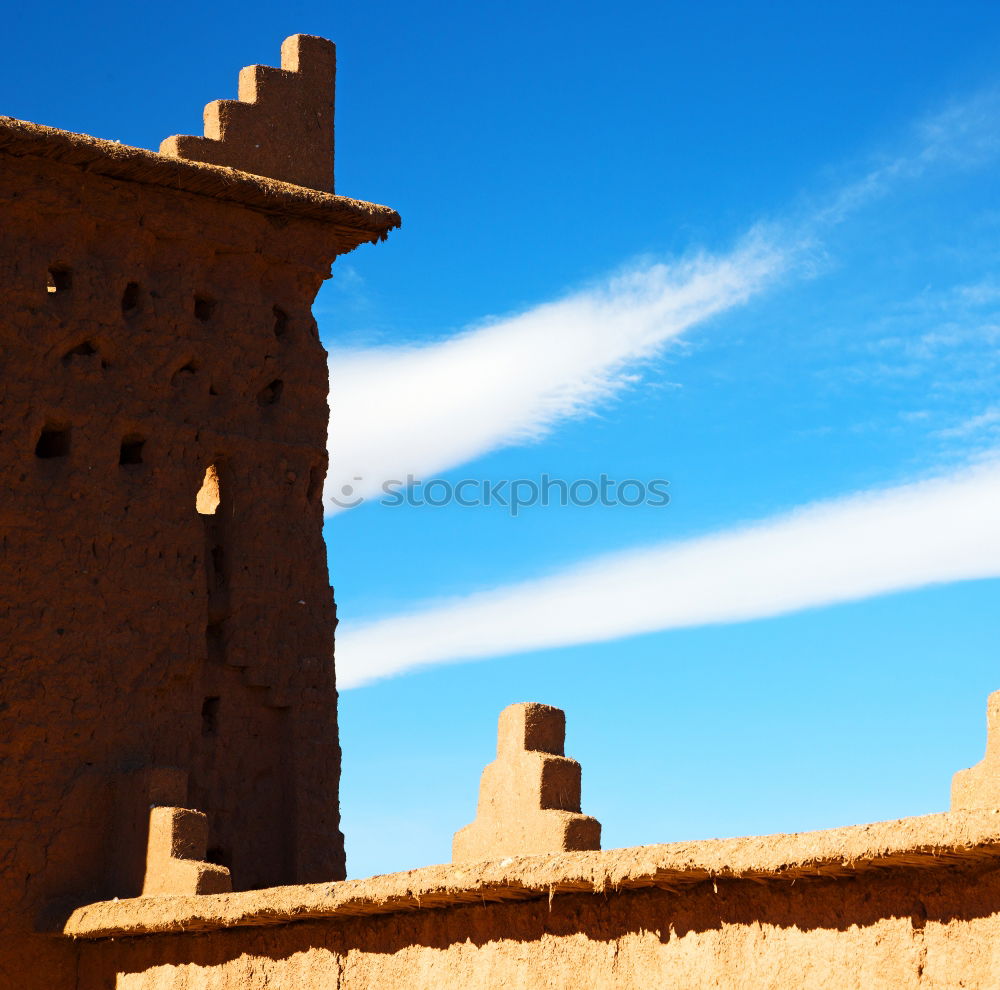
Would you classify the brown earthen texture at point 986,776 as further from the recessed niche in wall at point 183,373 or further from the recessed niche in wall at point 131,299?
the recessed niche in wall at point 131,299

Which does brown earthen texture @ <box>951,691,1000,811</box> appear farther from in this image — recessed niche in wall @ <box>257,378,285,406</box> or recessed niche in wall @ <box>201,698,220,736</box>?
recessed niche in wall @ <box>257,378,285,406</box>

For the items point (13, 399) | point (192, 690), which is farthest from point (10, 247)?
point (192, 690)

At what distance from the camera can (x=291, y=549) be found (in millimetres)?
13898

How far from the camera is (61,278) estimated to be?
13.1 meters

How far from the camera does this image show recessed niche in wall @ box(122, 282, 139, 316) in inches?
530

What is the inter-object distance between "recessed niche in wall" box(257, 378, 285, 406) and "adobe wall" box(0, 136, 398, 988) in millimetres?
21

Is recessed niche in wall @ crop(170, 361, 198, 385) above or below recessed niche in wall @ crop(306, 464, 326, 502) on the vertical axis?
above

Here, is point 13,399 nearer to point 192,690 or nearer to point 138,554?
point 138,554

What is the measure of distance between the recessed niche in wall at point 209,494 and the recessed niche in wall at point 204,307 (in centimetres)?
118

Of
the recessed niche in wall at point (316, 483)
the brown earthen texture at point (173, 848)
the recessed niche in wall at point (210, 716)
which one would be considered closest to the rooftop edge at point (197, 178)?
the recessed niche in wall at point (316, 483)

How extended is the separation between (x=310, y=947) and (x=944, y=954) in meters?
4.07

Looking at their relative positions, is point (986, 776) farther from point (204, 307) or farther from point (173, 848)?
point (204, 307)

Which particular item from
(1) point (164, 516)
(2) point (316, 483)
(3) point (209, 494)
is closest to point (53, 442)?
(1) point (164, 516)

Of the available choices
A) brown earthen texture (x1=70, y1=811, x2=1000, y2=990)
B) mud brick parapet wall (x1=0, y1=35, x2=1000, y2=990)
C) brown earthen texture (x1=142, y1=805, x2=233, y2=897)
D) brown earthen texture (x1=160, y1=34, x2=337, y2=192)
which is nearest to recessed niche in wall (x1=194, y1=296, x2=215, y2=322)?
mud brick parapet wall (x1=0, y1=35, x2=1000, y2=990)
